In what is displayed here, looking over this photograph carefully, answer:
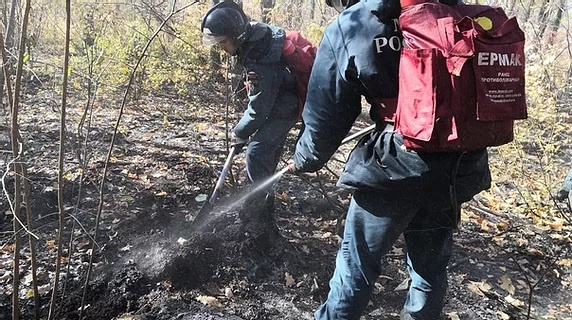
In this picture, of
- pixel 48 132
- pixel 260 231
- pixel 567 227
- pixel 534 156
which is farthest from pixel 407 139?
pixel 534 156

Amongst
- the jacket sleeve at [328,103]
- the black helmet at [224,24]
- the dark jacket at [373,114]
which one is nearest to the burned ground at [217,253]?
the dark jacket at [373,114]

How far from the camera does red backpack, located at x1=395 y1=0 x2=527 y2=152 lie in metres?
1.63

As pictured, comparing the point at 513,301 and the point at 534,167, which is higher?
the point at 513,301

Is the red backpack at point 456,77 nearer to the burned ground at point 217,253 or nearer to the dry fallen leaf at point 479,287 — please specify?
the burned ground at point 217,253

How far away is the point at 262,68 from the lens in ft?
11.3

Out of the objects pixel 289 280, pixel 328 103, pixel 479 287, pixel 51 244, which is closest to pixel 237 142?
pixel 289 280

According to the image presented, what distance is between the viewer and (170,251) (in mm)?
3352

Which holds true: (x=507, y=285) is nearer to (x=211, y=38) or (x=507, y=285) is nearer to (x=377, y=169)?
(x=377, y=169)

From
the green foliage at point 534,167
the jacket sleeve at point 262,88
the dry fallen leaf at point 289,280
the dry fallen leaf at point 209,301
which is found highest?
the jacket sleeve at point 262,88

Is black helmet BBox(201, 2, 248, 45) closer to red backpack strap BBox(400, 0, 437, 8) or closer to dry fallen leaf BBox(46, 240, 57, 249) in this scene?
red backpack strap BBox(400, 0, 437, 8)

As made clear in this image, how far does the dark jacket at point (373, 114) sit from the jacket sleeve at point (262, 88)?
139cm

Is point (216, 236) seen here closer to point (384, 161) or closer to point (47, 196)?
point (47, 196)

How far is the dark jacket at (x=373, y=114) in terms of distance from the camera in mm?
1803

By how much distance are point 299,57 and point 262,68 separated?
33cm
